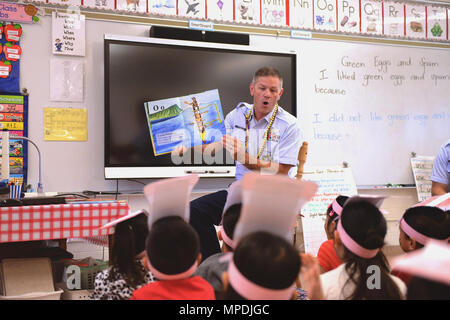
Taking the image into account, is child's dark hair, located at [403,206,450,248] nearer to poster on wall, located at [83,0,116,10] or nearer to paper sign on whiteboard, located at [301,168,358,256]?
paper sign on whiteboard, located at [301,168,358,256]

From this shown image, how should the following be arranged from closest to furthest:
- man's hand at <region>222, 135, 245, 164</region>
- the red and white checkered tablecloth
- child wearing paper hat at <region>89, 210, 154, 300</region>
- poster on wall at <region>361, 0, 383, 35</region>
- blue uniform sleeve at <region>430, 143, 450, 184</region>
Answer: child wearing paper hat at <region>89, 210, 154, 300</region>, the red and white checkered tablecloth, man's hand at <region>222, 135, 245, 164</region>, blue uniform sleeve at <region>430, 143, 450, 184</region>, poster on wall at <region>361, 0, 383, 35</region>

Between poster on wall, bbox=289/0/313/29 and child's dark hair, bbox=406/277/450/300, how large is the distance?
3.26 m

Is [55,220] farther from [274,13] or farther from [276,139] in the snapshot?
[274,13]

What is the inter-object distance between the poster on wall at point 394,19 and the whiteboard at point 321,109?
0.16 meters

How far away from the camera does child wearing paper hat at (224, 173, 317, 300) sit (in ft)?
3.09

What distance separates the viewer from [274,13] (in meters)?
3.64

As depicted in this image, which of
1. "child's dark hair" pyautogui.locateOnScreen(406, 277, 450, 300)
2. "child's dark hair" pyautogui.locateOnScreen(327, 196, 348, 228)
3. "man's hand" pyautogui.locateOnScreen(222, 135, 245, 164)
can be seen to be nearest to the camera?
"child's dark hair" pyautogui.locateOnScreen(406, 277, 450, 300)

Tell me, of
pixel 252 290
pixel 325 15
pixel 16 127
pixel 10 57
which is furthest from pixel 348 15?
pixel 252 290

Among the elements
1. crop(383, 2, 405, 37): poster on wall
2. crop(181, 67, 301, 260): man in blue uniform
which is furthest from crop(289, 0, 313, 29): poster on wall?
crop(181, 67, 301, 260): man in blue uniform

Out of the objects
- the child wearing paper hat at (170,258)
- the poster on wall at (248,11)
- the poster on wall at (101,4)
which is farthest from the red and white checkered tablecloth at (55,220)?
the poster on wall at (248,11)

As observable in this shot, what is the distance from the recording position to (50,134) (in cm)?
305

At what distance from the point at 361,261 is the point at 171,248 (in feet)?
2.06

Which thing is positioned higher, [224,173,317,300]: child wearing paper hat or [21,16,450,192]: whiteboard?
[21,16,450,192]: whiteboard

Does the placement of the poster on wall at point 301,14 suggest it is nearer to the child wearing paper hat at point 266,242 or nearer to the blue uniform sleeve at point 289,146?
the blue uniform sleeve at point 289,146
